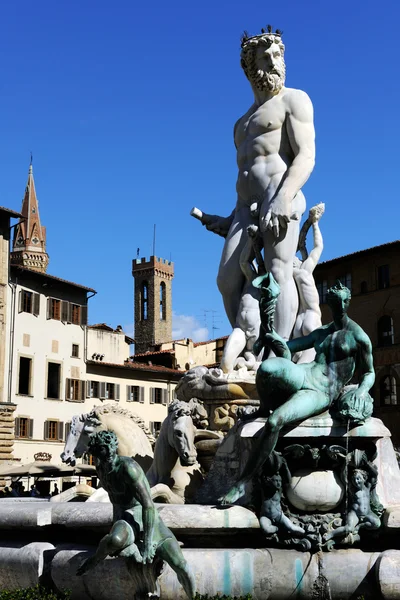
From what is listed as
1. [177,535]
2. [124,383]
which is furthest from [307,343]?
[124,383]

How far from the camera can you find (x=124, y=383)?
55406mm

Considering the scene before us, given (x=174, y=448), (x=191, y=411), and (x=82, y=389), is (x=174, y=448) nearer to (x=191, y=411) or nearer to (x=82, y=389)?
(x=191, y=411)

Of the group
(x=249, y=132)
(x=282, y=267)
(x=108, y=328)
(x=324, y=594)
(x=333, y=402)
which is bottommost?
(x=324, y=594)

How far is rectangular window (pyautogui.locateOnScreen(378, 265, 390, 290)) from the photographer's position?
5456 centimetres

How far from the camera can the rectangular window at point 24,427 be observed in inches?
1844

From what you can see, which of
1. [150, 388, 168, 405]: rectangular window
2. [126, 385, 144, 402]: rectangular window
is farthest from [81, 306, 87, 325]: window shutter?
[150, 388, 168, 405]: rectangular window

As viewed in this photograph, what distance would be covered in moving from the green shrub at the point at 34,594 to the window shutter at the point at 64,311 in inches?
1830

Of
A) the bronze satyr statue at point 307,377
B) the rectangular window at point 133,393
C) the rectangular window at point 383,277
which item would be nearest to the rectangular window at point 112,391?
the rectangular window at point 133,393

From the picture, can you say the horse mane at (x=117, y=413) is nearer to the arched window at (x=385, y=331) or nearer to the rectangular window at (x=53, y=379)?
the rectangular window at (x=53, y=379)

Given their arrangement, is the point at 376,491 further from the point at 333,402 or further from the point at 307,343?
the point at 307,343

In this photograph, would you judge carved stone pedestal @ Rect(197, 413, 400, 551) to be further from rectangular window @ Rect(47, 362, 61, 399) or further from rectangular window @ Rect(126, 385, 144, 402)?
rectangular window @ Rect(126, 385, 144, 402)

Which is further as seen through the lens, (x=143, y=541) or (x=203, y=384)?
(x=203, y=384)

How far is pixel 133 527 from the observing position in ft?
18.7

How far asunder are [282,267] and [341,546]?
13.5ft
